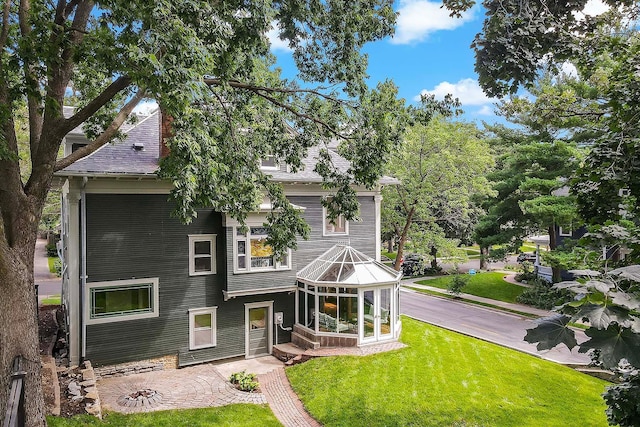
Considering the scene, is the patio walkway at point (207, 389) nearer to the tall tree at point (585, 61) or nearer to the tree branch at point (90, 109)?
the tree branch at point (90, 109)

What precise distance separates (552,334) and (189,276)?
477 inches

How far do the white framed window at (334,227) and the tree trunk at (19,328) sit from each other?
10171 millimetres

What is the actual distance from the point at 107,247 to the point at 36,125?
545 cm

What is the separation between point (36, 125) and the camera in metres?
7.92

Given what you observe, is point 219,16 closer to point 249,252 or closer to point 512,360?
point 249,252

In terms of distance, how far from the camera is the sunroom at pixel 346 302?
14.3m

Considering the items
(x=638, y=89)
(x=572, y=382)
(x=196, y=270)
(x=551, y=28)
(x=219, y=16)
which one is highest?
(x=219, y=16)

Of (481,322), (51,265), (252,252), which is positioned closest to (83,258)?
(252,252)

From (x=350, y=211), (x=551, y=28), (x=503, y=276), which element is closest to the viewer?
(x=551, y=28)

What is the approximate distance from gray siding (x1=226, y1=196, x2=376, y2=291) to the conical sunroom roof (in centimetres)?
40

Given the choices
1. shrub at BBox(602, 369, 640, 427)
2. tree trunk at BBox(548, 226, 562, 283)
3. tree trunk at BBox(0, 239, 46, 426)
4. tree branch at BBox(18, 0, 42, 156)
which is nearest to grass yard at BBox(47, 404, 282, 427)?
tree trunk at BBox(0, 239, 46, 426)

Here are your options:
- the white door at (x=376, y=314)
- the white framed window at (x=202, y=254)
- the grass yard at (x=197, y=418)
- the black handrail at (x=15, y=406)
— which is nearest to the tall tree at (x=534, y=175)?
the white door at (x=376, y=314)

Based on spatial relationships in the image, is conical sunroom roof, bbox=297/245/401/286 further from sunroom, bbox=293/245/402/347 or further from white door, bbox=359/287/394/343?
white door, bbox=359/287/394/343

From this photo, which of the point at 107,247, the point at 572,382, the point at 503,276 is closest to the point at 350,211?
the point at 107,247
